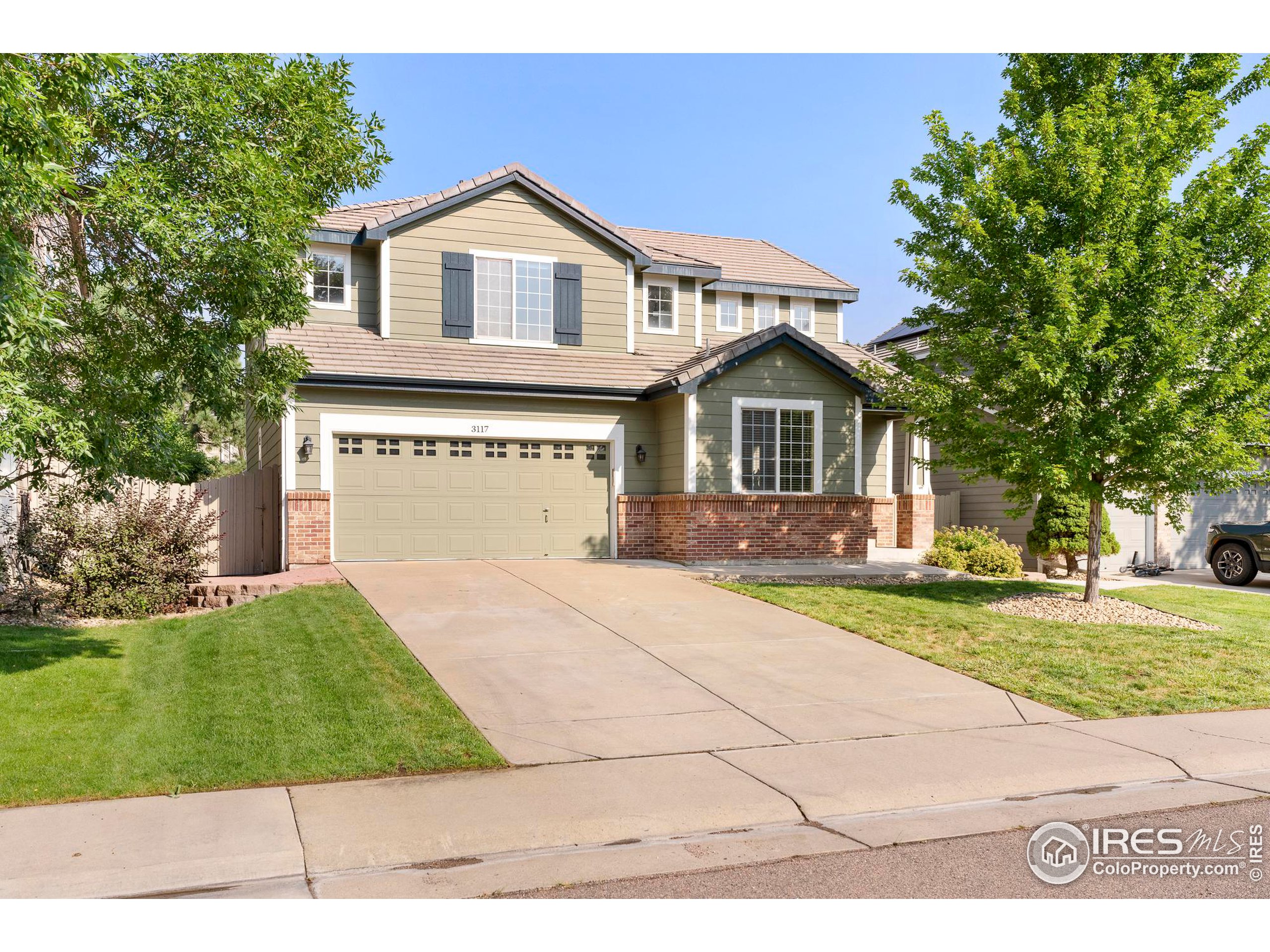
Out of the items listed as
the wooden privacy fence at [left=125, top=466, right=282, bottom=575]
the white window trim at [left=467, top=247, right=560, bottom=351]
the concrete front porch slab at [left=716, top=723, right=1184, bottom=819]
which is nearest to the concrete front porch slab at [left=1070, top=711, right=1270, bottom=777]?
the concrete front porch slab at [left=716, top=723, right=1184, bottom=819]

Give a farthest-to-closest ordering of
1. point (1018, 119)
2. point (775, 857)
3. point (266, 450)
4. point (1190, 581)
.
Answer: point (1190, 581) → point (266, 450) → point (1018, 119) → point (775, 857)

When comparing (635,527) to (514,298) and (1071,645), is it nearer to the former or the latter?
(514,298)

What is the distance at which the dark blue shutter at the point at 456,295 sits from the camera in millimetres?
17859

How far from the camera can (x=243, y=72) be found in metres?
8.62

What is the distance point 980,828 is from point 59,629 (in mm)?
10482

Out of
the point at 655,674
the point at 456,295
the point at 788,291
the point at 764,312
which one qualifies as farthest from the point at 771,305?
the point at 655,674

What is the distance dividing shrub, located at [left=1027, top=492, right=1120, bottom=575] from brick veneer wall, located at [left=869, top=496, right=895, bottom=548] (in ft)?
12.5

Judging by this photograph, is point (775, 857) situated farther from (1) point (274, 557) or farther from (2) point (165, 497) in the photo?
(1) point (274, 557)

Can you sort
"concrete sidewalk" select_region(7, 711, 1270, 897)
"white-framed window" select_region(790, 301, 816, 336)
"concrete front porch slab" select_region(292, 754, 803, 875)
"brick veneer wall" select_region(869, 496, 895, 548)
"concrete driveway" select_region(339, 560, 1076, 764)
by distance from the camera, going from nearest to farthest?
"concrete sidewalk" select_region(7, 711, 1270, 897) < "concrete front porch slab" select_region(292, 754, 803, 875) < "concrete driveway" select_region(339, 560, 1076, 764) < "white-framed window" select_region(790, 301, 816, 336) < "brick veneer wall" select_region(869, 496, 895, 548)

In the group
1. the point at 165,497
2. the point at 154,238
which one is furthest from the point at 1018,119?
the point at 165,497

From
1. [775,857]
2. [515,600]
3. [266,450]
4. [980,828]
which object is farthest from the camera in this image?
[266,450]

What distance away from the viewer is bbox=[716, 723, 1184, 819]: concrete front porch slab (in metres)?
6.34

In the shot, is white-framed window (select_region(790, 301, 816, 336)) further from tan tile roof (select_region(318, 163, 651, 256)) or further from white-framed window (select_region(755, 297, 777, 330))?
tan tile roof (select_region(318, 163, 651, 256))

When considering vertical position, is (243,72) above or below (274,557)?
above
